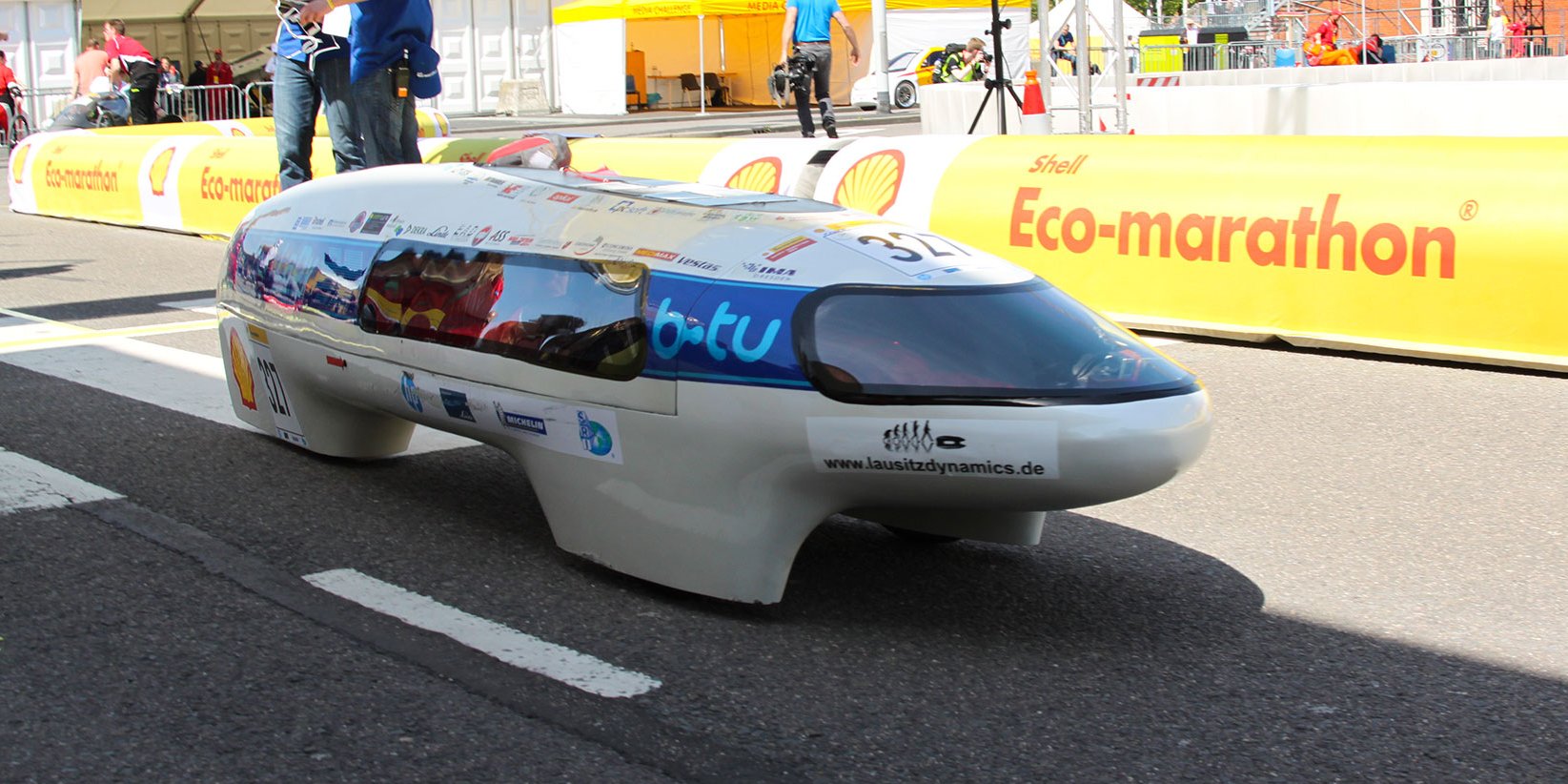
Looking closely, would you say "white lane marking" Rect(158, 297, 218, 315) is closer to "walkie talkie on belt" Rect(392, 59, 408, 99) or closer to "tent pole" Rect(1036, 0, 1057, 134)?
"walkie talkie on belt" Rect(392, 59, 408, 99)

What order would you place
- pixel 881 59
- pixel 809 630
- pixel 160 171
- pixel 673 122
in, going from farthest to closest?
pixel 881 59 → pixel 673 122 → pixel 160 171 → pixel 809 630

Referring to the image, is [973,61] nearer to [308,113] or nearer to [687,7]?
[687,7]

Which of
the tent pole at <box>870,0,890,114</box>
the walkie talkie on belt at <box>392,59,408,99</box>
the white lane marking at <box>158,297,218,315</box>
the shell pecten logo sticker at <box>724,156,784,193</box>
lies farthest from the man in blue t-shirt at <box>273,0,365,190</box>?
the tent pole at <box>870,0,890,114</box>

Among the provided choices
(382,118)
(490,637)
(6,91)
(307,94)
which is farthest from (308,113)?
(6,91)

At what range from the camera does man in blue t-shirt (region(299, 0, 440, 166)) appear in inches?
308

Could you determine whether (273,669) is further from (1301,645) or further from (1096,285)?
(1096,285)

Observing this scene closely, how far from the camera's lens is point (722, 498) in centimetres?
383

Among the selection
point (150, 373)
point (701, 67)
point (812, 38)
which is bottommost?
point (150, 373)

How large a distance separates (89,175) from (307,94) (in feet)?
20.4

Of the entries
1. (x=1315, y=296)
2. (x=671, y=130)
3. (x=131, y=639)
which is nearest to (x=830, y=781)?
(x=131, y=639)

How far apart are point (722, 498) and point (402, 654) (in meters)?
0.80

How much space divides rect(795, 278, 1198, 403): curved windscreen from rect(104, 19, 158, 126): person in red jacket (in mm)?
19793

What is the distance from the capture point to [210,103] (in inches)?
1012

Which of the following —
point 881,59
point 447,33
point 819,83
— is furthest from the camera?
point 447,33
